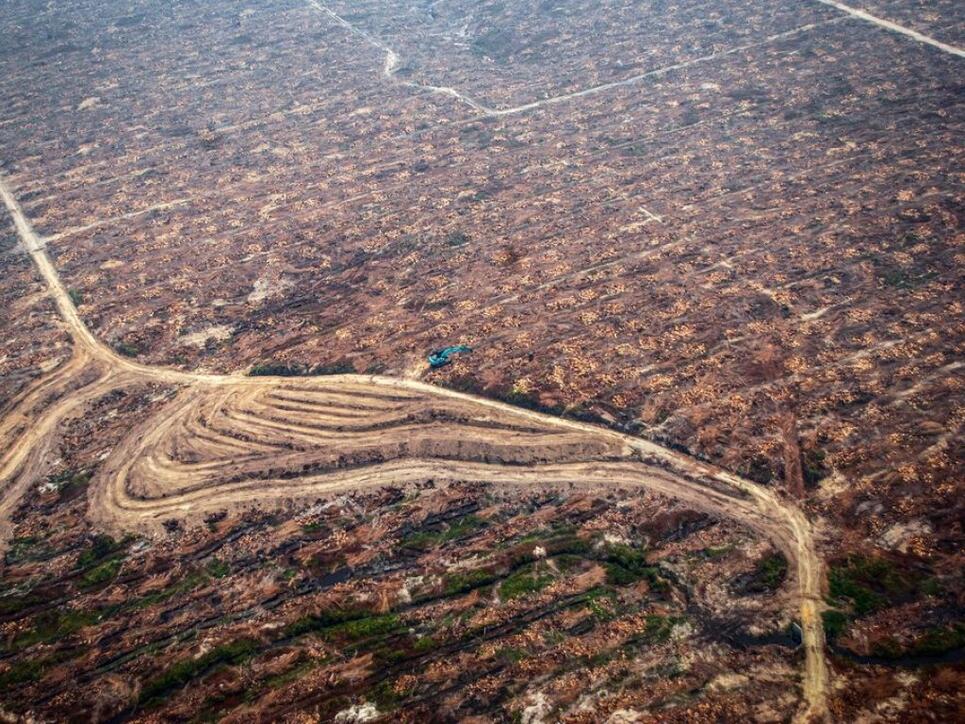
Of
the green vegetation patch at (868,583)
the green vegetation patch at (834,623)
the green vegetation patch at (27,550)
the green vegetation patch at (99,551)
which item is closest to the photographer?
the green vegetation patch at (834,623)

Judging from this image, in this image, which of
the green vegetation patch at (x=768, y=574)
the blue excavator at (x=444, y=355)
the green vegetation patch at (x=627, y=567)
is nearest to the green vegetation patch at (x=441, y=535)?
the green vegetation patch at (x=627, y=567)

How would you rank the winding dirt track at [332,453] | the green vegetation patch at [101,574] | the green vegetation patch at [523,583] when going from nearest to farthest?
the green vegetation patch at [523,583] → the green vegetation patch at [101,574] → the winding dirt track at [332,453]

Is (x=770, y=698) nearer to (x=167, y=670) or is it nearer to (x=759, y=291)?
(x=167, y=670)

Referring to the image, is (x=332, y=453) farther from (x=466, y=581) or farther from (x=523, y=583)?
(x=523, y=583)

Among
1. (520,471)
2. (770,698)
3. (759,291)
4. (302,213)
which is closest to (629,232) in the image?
(759,291)

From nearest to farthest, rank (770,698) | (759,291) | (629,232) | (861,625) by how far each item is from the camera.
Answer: (770,698) → (861,625) → (759,291) → (629,232)

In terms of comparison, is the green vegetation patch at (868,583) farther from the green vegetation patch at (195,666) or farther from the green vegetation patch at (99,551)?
the green vegetation patch at (99,551)
